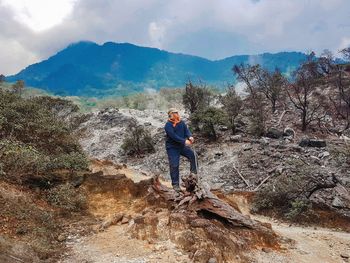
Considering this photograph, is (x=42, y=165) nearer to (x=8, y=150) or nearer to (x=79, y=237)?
(x=8, y=150)

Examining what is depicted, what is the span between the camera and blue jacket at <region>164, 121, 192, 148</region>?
33.1 feet

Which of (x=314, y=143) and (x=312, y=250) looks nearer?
(x=312, y=250)

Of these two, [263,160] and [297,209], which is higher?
[263,160]

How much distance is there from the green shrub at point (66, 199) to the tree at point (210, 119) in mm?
21689

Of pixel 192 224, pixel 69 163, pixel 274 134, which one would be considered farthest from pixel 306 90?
pixel 192 224

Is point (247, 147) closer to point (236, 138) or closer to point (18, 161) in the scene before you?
point (236, 138)

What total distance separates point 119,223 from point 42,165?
3874mm

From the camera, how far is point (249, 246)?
848cm

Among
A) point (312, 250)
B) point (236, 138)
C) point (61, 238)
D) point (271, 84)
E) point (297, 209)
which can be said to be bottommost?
point (312, 250)

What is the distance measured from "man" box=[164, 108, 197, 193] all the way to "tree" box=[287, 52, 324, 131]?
26.5 metres

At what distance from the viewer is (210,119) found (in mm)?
31688

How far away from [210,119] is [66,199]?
22128 millimetres

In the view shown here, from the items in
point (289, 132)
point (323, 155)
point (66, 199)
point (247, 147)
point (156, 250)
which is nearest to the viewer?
point (156, 250)

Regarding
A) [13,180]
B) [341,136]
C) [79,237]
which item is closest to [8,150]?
[13,180]
